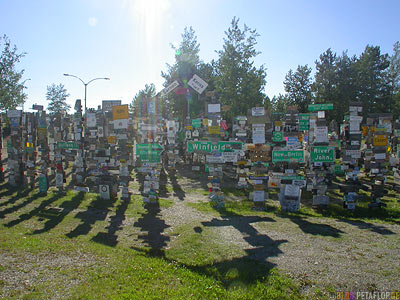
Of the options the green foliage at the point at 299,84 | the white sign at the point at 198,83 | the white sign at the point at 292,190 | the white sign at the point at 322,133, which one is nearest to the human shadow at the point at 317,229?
the white sign at the point at 292,190

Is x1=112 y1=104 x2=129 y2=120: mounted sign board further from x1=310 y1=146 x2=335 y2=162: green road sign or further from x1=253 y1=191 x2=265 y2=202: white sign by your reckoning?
x1=310 y1=146 x2=335 y2=162: green road sign

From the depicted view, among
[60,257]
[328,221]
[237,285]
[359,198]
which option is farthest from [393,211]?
[60,257]

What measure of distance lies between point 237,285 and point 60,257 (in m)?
3.71

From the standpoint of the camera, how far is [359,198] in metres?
11.9

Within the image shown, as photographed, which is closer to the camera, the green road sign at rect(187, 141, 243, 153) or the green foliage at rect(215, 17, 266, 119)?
the green road sign at rect(187, 141, 243, 153)

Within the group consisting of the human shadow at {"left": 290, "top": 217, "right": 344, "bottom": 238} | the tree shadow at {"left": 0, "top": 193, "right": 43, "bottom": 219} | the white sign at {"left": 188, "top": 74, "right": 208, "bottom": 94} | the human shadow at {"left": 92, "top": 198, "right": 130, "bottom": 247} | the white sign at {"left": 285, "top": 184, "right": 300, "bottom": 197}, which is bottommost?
the human shadow at {"left": 92, "top": 198, "right": 130, "bottom": 247}

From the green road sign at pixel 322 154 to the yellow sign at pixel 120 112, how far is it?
695 cm

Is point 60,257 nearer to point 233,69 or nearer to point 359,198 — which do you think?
point 359,198

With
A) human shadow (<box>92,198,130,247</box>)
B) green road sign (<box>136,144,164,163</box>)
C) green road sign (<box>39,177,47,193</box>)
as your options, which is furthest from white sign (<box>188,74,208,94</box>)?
green road sign (<box>39,177,47,193</box>)

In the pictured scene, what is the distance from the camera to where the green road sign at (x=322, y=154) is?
1034 cm

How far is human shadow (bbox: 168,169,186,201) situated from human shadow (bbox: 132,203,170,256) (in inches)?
96.2

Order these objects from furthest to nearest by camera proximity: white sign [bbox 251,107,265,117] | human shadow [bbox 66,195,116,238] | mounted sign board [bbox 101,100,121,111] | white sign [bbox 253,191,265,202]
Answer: mounted sign board [bbox 101,100,121,111] < white sign [bbox 253,191,265,202] < white sign [bbox 251,107,265,117] < human shadow [bbox 66,195,116,238]

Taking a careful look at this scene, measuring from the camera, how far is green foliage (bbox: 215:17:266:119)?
96.2 feet

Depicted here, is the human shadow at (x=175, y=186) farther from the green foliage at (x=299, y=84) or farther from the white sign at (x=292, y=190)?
the green foliage at (x=299, y=84)
